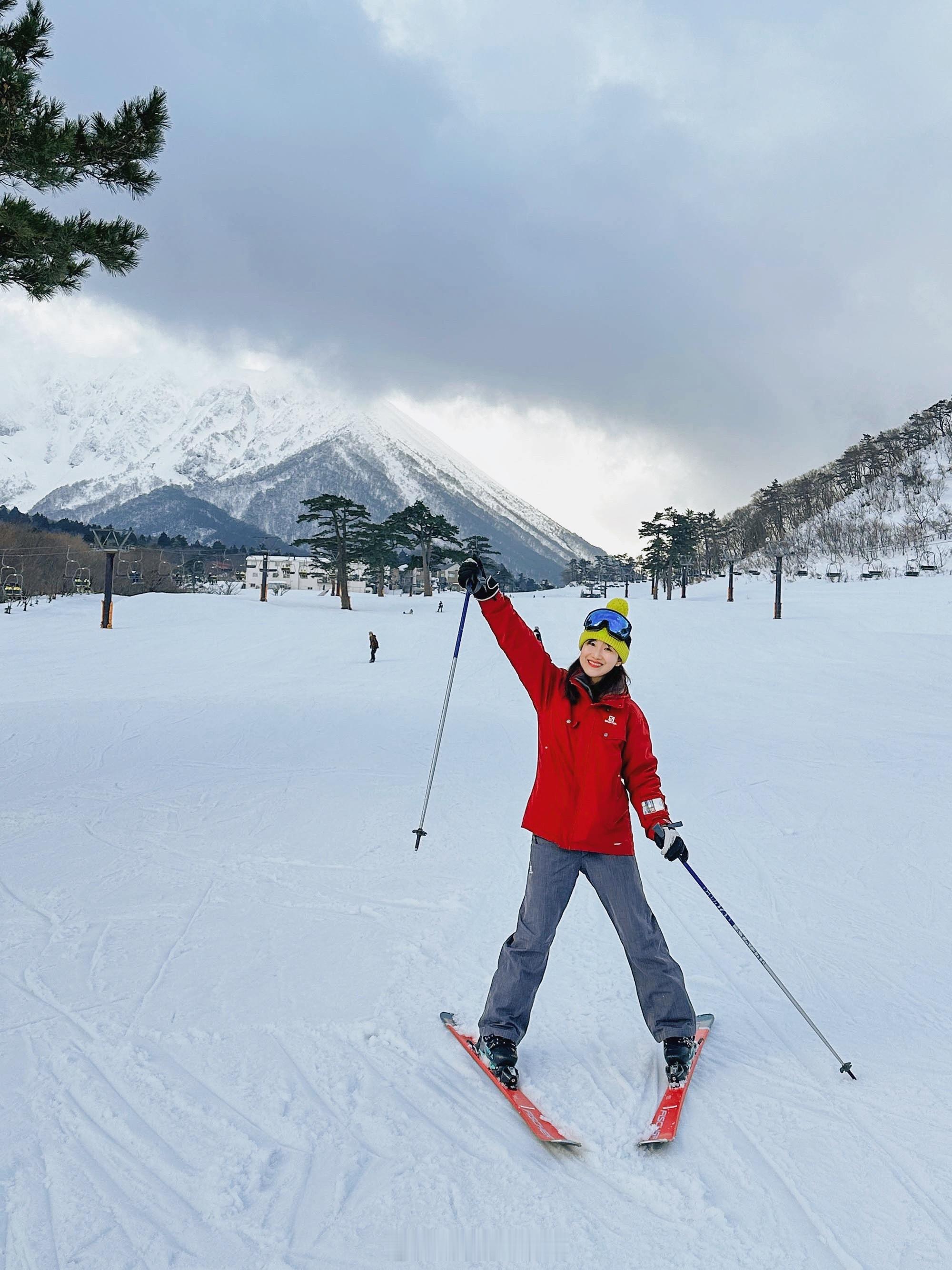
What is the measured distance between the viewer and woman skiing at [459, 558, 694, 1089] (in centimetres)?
316

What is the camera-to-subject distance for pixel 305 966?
4.16 meters

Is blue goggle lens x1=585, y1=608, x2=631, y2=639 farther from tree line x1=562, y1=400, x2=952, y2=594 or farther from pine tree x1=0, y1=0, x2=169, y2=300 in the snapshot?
tree line x1=562, y1=400, x2=952, y2=594

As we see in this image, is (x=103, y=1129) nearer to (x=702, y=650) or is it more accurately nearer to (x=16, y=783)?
(x=16, y=783)

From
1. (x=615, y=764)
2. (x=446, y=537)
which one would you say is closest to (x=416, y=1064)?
(x=615, y=764)

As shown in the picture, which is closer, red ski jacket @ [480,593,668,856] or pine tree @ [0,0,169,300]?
red ski jacket @ [480,593,668,856]

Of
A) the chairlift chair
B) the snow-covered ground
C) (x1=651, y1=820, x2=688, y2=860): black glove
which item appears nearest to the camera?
the snow-covered ground

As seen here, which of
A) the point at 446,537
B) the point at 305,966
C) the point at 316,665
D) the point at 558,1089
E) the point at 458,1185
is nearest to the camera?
the point at 458,1185

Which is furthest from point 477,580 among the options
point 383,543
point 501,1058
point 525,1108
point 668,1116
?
point 383,543

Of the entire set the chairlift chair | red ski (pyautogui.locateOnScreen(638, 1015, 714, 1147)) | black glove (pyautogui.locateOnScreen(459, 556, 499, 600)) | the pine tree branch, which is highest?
the chairlift chair

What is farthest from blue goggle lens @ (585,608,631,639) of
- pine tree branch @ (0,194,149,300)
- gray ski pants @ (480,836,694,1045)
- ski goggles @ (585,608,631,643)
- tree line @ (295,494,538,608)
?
tree line @ (295,494,538,608)

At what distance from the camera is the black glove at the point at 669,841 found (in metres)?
3.06

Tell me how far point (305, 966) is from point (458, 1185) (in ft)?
6.11

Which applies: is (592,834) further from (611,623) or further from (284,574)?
(284,574)

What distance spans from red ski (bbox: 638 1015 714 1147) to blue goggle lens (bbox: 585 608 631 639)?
1781 millimetres
